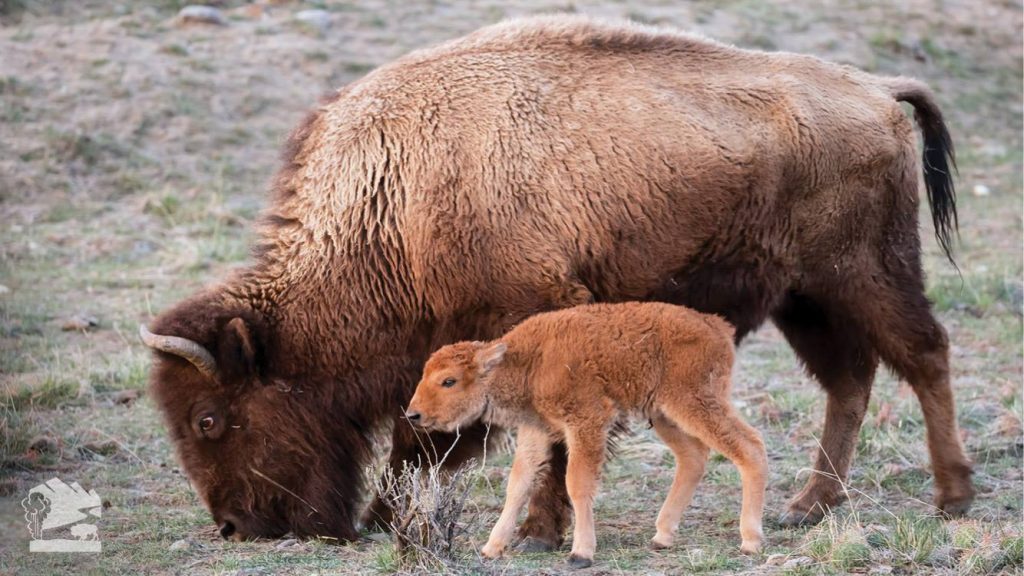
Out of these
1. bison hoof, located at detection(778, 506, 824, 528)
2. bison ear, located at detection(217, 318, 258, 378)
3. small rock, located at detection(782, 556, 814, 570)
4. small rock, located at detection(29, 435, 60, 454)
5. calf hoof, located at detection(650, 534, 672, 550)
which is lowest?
small rock, located at detection(29, 435, 60, 454)

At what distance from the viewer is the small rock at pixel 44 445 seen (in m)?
7.66

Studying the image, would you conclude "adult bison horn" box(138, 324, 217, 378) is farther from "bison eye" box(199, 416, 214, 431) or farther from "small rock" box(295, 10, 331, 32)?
"small rock" box(295, 10, 331, 32)

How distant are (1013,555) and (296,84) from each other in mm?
11220

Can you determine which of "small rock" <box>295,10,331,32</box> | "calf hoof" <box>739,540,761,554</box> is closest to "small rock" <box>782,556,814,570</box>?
"calf hoof" <box>739,540,761,554</box>

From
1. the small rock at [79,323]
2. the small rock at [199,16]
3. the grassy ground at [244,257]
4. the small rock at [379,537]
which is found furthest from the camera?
Answer: the small rock at [199,16]

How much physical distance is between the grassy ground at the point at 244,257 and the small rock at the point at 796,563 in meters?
0.01

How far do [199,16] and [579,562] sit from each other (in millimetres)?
11851

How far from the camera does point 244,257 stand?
11672 mm

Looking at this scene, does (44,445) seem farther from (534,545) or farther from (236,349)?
(534,545)

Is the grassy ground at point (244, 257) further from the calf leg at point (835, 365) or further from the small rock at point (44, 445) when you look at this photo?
the calf leg at point (835, 365)

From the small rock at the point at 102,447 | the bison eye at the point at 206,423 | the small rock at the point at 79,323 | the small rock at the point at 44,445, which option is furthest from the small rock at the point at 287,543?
the small rock at the point at 79,323

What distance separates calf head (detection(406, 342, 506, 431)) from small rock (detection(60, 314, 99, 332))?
204 inches

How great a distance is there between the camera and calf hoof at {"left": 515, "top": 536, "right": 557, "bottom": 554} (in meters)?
6.11

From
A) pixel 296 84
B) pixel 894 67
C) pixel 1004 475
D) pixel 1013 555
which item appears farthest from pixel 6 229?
pixel 894 67
